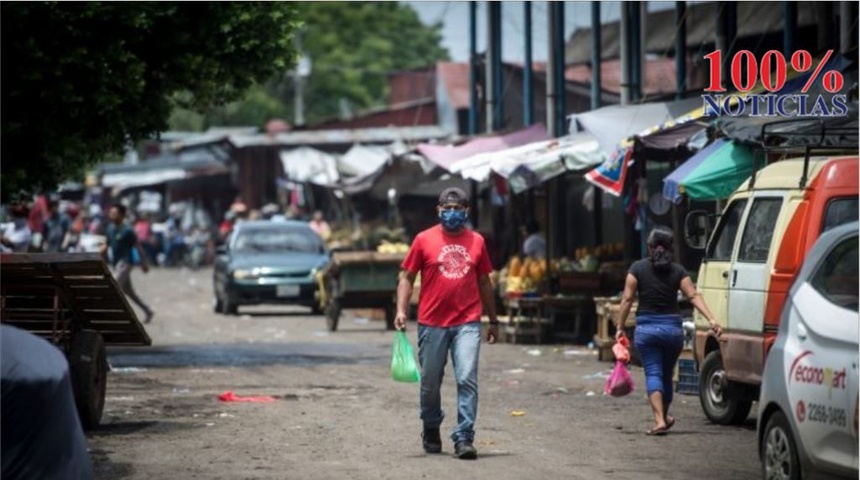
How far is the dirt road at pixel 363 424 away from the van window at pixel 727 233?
4.75 ft

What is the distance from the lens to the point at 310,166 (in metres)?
48.8

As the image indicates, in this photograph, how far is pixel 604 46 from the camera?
38438 millimetres

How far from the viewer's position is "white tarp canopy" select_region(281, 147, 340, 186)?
153ft

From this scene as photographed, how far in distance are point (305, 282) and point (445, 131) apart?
25.7 meters

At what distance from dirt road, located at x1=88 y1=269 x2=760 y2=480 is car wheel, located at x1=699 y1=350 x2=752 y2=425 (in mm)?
151

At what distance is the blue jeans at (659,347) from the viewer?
14.2m

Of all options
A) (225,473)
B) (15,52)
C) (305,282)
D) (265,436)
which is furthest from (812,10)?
(225,473)

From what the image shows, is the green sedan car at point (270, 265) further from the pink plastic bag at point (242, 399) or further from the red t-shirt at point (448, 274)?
the red t-shirt at point (448, 274)

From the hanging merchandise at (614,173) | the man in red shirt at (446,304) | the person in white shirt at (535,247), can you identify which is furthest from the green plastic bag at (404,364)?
the person in white shirt at (535,247)

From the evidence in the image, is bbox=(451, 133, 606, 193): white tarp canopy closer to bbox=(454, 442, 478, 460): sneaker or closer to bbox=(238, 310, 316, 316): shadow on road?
bbox=(238, 310, 316, 316): shadow on road

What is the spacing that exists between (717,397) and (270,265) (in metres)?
18.9

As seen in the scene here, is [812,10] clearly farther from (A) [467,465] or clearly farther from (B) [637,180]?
(A) [467,465]

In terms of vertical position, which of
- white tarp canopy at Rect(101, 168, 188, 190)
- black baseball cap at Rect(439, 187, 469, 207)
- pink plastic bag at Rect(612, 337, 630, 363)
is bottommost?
pink plastic bag at Rect(612, 337, 630, 363)

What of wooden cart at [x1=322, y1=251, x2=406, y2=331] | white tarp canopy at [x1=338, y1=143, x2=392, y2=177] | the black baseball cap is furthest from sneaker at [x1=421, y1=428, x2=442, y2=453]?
white tarp canopy at [x1=338, y1=143, x2=392, y2=177]
